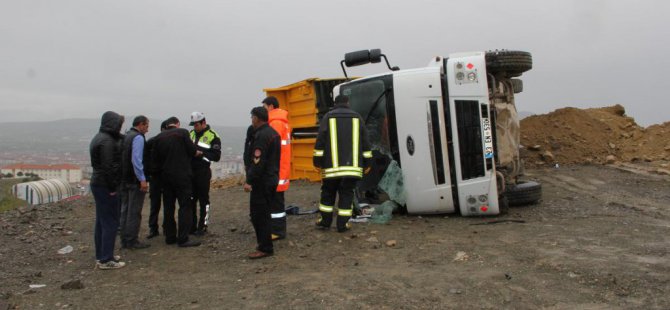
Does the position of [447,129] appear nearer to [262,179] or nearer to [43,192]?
[262,179]

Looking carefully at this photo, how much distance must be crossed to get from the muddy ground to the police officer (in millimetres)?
229

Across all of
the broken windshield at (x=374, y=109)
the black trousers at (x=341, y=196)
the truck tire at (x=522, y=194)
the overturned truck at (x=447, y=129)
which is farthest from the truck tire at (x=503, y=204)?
the black trousers at (x=341, y=196)

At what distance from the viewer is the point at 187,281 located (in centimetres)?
465

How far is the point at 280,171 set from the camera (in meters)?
5.97

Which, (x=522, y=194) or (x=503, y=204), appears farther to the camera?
(x=522, y=194)

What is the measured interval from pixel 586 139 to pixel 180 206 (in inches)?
403

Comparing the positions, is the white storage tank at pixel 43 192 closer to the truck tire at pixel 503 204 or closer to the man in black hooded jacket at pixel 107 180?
the man in black hooded jacket at pixel 107 180

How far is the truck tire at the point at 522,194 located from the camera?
7176 millimetres

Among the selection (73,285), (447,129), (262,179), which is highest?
(447,129)

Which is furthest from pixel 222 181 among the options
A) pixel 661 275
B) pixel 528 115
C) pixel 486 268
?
pixel 661 275

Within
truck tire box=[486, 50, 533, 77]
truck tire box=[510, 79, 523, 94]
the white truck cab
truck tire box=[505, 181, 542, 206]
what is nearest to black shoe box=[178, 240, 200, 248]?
the white truck cab

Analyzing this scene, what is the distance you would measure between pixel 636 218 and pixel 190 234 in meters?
5.71

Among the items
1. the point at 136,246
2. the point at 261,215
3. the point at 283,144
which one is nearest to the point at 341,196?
the point at 283,144

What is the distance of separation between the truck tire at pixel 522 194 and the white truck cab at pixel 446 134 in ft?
1.80
